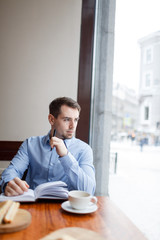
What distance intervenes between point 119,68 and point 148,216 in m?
1.83

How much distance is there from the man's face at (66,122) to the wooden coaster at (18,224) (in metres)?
0.69

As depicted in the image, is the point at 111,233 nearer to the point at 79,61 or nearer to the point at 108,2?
the point at 79,61

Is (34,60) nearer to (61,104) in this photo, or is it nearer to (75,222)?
(61,104)

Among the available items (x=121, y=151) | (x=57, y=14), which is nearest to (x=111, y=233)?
(x=121, y=151)

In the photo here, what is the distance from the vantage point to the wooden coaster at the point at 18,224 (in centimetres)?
70

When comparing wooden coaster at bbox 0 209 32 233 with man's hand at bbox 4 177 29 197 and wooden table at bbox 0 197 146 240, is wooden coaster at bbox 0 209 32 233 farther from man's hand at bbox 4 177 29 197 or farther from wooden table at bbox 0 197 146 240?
man's hand at bbox 4 177 29 197

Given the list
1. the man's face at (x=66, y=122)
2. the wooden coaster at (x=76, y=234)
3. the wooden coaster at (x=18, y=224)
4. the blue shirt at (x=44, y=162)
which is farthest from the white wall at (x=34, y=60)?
the wooden coaster at (x=76, y=234)

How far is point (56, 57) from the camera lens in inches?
89.0

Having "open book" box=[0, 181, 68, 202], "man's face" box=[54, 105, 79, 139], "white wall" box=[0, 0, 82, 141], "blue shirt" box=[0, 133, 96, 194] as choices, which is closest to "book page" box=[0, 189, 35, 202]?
"open book" box=[0, 181, 68, 202]

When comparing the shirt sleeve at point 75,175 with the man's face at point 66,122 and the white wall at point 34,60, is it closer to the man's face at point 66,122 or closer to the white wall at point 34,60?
the man's face at point 66,122

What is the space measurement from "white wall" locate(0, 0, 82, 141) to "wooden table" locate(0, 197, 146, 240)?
52.5 inches

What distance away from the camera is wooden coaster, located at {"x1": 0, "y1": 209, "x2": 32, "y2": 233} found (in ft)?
2.28

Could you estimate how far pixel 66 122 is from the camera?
4.82 ft

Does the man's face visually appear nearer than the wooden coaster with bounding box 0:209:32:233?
No
